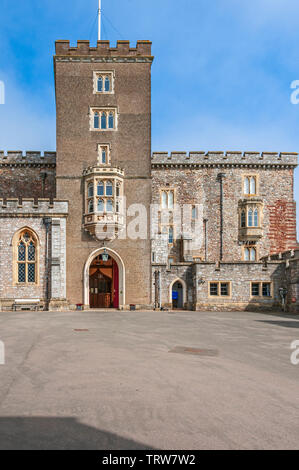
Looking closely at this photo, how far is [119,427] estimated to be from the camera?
4.73 meters

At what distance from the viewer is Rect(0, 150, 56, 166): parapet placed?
30859mm

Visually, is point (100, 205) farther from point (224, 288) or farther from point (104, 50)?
point (104, 50)

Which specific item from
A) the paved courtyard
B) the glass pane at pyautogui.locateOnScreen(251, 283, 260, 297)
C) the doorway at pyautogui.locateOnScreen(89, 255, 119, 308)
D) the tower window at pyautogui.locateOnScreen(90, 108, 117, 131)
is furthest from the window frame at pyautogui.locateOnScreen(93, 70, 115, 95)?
the paved courtyard

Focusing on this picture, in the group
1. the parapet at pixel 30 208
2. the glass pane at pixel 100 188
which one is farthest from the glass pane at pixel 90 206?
the parapet at pixel 30 208

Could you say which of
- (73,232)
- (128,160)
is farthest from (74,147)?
(73,232)

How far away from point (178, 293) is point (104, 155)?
11.2 m

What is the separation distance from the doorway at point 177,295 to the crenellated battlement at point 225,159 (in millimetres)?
11526

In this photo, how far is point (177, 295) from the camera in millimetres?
27500

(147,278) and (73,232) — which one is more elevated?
(73,232)

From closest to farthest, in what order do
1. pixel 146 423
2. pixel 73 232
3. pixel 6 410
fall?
1. pixel 146 423
2. pixel 6 410
3. pixel 73 232

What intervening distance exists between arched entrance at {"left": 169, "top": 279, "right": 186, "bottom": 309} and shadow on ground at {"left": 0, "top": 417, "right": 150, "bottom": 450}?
2041 centimetres

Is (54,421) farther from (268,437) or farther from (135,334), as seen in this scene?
(135,334)

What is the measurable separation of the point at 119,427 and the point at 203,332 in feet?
31.0

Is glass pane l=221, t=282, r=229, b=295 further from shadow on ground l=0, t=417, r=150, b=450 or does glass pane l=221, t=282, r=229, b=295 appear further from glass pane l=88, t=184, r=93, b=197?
shadow on ground l=0, t=417, r=150, b=450
